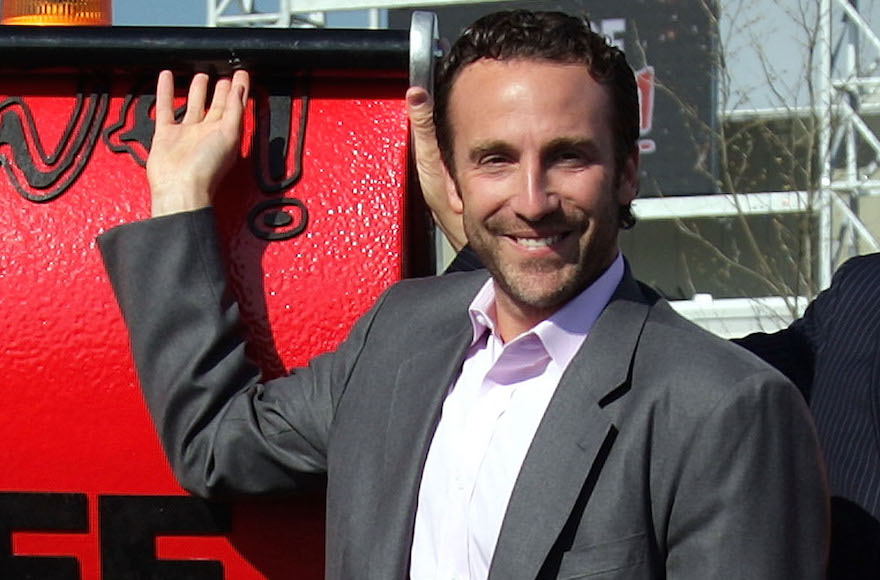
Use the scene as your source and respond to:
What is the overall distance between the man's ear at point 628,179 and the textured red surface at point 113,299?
35 centimetres

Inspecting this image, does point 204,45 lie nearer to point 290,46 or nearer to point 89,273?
point 290,46

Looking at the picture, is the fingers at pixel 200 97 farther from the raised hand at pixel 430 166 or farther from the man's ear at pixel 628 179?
the man's ear at pixel 628 179

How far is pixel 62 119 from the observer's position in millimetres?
2008

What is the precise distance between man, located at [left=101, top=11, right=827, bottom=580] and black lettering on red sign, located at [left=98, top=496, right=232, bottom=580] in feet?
0.25

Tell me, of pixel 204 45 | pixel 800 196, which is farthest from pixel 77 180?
pixel 800 196

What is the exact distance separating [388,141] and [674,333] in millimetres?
525

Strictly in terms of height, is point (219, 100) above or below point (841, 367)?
above

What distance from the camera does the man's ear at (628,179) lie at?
174 cm

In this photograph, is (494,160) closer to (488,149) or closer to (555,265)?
(488,149)

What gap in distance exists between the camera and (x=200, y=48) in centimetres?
197

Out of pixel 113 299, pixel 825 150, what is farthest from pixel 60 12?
pixel 825 150

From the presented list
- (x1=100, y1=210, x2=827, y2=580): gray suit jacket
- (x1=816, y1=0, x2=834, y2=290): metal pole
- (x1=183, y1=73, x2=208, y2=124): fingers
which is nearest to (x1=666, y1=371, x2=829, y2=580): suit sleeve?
(x1=100, y1=210, x2=827, y2=580): gray suit jacket

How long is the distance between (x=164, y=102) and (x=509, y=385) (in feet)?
1.99

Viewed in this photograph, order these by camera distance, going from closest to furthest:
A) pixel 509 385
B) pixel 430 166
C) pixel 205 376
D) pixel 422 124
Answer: pixel 509 385 < pixel 205 376 < pixel 422 124 < pixel 430 166
